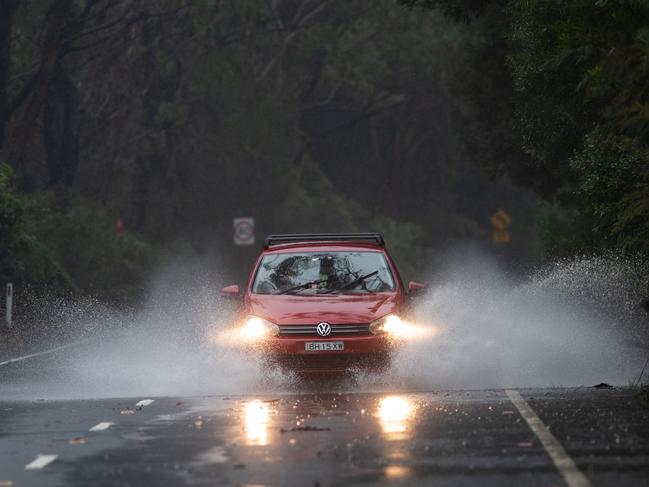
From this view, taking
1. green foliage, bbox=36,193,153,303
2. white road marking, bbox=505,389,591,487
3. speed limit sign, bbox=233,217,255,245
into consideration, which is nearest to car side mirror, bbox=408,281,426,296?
white road marking, bbox=505,389,591,487

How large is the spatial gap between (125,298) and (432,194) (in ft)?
125

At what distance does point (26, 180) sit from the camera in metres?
56.9

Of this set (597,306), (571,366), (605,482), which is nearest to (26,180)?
(597,306)

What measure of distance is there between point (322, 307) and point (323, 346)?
0.66 metres

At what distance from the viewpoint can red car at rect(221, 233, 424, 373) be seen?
21.0 metres

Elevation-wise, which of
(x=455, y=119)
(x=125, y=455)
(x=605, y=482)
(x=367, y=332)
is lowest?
(x=605, y=482)

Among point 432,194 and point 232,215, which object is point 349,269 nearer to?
point 232,215

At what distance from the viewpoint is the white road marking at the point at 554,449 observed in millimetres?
12227

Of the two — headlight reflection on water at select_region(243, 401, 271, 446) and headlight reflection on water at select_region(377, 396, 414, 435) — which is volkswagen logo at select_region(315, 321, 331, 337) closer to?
headlight reflection on water at select_region(377, 396, 414, 435)

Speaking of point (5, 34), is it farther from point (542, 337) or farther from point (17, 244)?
point (542, 337)

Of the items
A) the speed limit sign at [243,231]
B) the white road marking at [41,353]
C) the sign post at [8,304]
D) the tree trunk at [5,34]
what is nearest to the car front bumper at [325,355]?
the white road marking at [41,353]

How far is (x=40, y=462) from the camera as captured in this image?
13742 mm

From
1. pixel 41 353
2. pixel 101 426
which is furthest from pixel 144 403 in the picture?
pixel 41 353

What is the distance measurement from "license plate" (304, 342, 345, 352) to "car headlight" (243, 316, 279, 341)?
436 millimetres
